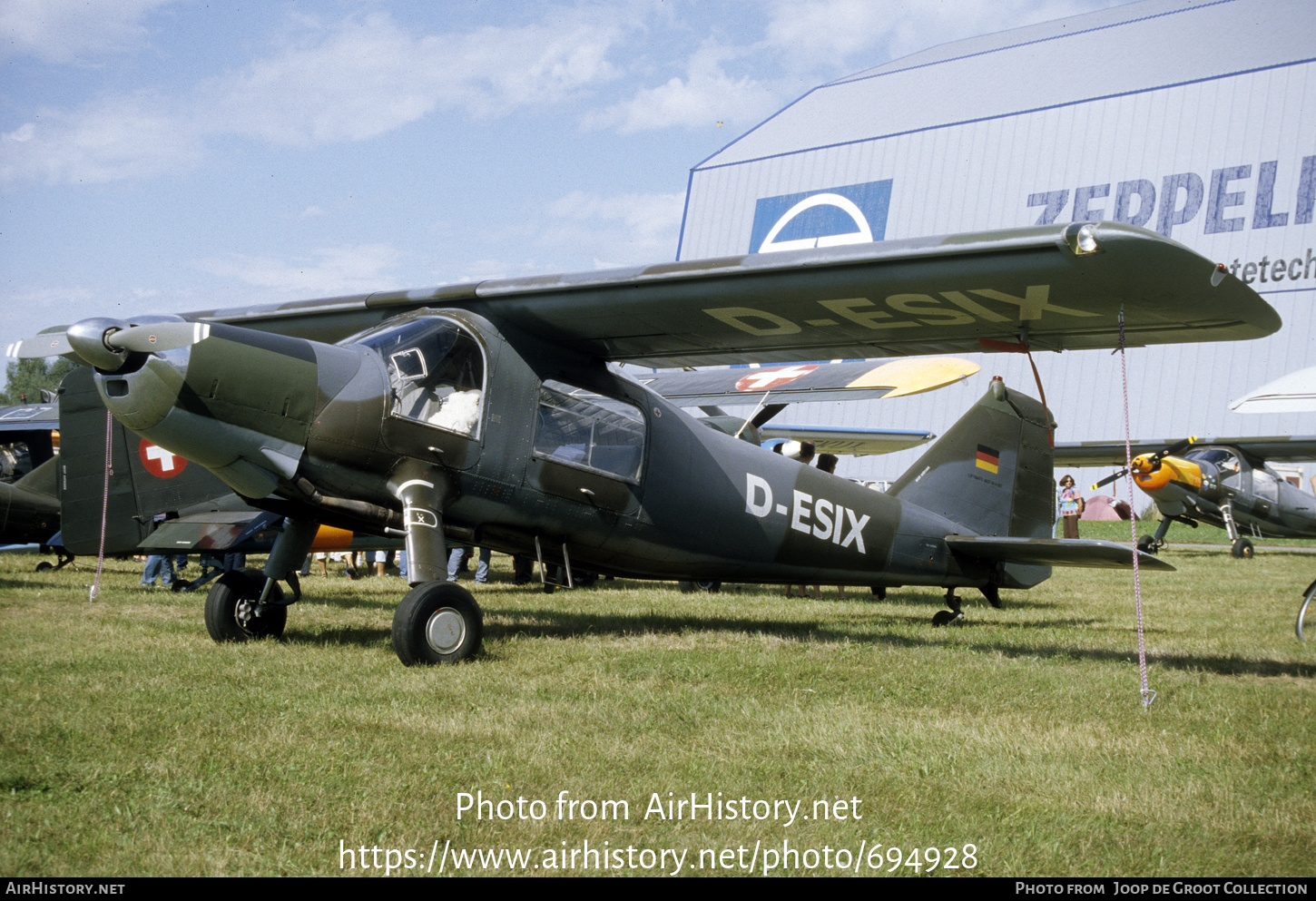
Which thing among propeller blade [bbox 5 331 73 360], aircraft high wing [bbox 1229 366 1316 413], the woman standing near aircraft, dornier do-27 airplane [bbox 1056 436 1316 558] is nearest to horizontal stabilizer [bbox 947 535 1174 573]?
aircraft high wing [bbox 1229 366 1316 413]

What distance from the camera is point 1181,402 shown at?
32750 millimetres

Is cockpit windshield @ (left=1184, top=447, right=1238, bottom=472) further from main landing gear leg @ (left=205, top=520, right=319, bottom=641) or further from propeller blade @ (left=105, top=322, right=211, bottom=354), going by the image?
propeller blade @ (left=105, top=322, right=211, bottom=354)

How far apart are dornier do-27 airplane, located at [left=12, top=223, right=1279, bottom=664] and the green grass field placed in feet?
2.75

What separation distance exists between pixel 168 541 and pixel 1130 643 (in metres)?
9.07

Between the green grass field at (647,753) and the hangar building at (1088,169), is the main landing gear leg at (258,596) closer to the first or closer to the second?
the green grass field at (647,753)

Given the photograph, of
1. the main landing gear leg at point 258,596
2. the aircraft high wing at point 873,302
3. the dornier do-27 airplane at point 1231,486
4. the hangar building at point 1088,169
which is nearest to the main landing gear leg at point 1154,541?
the dornier do-27 airplane at point 1231,486

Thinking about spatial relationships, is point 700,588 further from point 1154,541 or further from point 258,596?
point 1154,541

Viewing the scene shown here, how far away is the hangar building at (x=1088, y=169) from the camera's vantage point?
32.1 m

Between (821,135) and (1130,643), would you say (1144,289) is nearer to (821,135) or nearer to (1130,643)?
(1130,643)

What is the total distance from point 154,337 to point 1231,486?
24729 millimetres

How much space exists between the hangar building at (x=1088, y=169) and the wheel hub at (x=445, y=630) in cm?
2928

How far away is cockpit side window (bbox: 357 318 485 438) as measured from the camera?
6.79m

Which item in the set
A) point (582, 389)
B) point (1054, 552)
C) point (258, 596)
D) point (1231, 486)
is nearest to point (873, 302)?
point (582, 389)

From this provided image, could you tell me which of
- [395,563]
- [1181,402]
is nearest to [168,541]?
[395,563]
